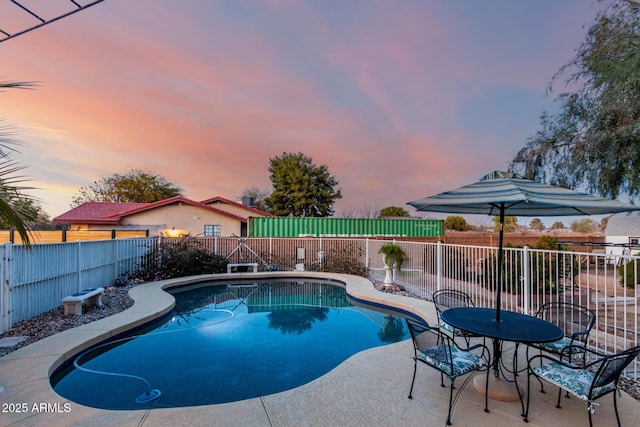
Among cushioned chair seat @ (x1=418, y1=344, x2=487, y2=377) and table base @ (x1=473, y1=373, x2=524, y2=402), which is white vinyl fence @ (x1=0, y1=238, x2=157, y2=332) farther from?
table base @ (x1=473, y1=373, x2=524, y2=402)

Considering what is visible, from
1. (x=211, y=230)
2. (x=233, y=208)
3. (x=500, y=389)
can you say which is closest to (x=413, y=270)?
(x=500, y=389)

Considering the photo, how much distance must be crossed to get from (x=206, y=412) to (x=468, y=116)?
1231 centimetres

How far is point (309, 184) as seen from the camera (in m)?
27.9

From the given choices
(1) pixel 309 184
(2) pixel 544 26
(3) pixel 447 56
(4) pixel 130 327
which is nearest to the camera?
(4) pixel 130 327

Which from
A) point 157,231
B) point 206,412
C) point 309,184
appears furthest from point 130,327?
point 309,184

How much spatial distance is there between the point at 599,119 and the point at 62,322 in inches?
459

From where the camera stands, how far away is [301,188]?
27484mm

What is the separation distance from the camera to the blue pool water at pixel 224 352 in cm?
368

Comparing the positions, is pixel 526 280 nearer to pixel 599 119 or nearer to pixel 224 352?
pixel 224 352

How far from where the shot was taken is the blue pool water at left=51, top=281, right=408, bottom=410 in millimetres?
3682

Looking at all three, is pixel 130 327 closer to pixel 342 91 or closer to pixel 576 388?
pixel 576 388

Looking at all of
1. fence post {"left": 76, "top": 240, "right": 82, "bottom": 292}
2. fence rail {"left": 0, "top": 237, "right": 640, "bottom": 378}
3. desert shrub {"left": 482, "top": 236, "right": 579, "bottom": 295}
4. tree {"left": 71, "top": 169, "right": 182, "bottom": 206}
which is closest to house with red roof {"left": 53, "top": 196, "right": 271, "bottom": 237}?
fence rail {"left": 0, "top": 237, "right": 640, "bottom": 378}

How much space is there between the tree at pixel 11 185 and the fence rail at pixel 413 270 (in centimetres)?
233

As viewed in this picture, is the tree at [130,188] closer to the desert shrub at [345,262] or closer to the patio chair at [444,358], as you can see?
the desert shrub at [345,262]
